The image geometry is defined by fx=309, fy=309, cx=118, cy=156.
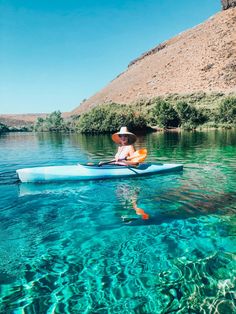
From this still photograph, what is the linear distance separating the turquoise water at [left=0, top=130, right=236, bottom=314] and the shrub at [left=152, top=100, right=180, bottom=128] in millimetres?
52489

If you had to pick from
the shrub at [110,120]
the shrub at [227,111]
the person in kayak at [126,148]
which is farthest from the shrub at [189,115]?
the person in kayak at [126,148]

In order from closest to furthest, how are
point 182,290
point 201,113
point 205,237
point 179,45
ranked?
point 182,290, point 205,237, point 201,113, point 179,45

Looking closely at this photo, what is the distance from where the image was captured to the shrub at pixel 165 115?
63375mm

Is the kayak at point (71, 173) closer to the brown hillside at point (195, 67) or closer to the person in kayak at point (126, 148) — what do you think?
the person in kayak at point (126, 148)

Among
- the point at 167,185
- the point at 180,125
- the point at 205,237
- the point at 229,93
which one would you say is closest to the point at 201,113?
the point at 180,125

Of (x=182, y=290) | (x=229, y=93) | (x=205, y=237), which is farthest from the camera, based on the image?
(x=229, y=93)

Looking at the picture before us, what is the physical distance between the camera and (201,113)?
64.8 metres

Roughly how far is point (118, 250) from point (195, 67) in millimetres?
92726

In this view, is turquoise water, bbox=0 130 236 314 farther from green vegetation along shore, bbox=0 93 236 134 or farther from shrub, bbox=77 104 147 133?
green vegetation along shore, bbox=0 93 236 134

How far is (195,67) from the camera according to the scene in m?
92.0

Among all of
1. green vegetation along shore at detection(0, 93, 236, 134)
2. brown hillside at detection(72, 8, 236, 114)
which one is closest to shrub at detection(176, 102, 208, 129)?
green vegetation along shore at detection(0, 93, 236, 134)

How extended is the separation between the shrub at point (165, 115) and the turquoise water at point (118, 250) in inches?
2066

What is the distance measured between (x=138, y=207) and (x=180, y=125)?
2265 inches

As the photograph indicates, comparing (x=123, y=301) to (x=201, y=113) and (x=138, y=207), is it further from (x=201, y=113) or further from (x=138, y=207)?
(x=201, y=113)
